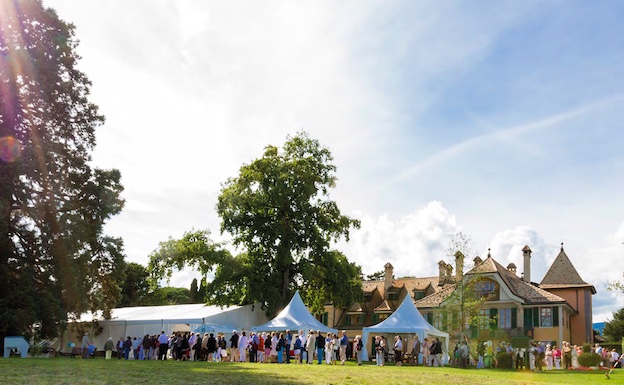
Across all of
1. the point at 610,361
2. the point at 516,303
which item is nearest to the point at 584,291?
the point at 516,303

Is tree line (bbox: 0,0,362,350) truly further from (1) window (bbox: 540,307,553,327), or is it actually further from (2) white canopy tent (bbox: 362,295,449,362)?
(1) window (bbox: 540,307,553,327)

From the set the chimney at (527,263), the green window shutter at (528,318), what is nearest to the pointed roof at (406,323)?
the green window shutter at (528,318)

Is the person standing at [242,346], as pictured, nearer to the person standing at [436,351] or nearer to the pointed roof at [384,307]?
the person standing at [436,351]

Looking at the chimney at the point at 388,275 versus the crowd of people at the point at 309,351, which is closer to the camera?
the crowd of people at the point at 309,351

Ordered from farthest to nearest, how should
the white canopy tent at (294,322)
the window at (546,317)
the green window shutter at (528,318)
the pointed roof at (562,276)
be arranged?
the pointed roof at (562,276), the green window shutter at (528,318), the window at (546,317), the white canopy tent at (294,322)

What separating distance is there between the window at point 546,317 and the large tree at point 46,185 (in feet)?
98.7

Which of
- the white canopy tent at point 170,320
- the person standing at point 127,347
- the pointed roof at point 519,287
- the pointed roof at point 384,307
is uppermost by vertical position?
the pointed roof at point 519,287

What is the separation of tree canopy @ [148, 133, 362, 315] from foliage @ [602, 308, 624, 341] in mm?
28736

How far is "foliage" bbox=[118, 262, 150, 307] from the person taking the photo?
62.1 meters

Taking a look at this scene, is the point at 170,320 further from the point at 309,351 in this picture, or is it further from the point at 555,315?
the point at 555,315

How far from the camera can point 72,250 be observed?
2819 cm

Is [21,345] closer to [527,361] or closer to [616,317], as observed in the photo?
[527,361]

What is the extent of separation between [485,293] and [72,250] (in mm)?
30138

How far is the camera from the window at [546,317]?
45750 mm
